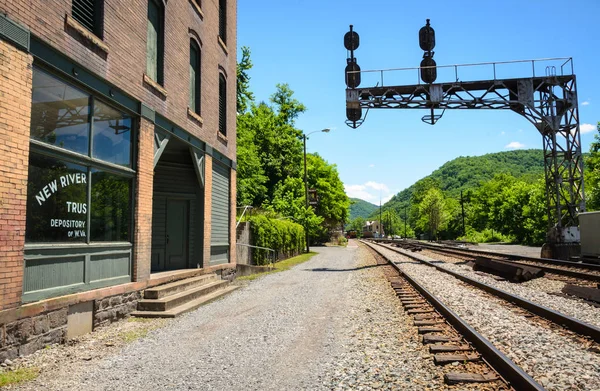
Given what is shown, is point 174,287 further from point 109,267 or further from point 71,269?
point 71,269

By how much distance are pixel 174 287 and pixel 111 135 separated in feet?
12.4

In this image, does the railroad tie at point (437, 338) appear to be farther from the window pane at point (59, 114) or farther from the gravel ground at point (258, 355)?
the window pane at point (59, 114)

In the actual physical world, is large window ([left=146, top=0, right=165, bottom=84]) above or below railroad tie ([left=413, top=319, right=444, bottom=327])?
above

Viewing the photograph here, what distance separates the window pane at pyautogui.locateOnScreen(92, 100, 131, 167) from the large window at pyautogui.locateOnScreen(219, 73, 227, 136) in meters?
6.54

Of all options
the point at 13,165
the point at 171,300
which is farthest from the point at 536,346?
the point at 13,165

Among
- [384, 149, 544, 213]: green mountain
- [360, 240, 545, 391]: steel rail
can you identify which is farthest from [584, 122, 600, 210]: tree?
[384, 149, 544, 213]: green mountain

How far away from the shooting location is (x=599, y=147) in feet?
157

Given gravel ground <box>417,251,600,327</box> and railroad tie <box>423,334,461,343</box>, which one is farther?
gravel ground <box>417,251,600,327</box>

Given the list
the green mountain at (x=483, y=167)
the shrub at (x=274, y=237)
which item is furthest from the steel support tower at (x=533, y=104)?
the green mountain at (x=483, y=167)

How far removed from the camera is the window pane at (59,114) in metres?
6.44

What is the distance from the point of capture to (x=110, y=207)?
8.39m

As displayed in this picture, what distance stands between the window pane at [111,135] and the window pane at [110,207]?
1.18ft

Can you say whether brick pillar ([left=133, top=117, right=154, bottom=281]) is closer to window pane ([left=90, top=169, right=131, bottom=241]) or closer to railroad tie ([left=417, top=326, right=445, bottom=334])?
window pane ([left=90, top=169, right=131, bottom=241])

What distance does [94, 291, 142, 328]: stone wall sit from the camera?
304 inches
